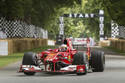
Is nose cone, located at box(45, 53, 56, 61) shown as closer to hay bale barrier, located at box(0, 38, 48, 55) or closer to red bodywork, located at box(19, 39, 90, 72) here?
red bodywork, located at box(19, 39, 90, 72)

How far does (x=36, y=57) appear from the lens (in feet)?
66.9

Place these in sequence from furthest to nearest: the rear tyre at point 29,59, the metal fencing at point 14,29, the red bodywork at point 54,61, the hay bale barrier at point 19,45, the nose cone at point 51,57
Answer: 1. the metal fencing at point 14,29
2. the hay bale barrier at point 19,45
3. the rear tyre at point 29,59
4. the nose cone at point 51,57
5. the red bodywork at point 54,61

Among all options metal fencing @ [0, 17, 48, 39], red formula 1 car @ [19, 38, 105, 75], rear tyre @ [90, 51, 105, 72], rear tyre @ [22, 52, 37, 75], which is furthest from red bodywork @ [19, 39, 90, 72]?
metal fencing @ [0, 17, 48, 39]

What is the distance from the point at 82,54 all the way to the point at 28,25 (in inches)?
1719

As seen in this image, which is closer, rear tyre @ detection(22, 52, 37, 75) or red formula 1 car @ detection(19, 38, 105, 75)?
red formula 1 car @ detection(19, 38, 105, 75)

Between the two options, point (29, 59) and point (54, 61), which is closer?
point (54, 61)

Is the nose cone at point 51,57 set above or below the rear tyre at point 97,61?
above

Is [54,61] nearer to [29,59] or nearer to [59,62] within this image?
[59,62]

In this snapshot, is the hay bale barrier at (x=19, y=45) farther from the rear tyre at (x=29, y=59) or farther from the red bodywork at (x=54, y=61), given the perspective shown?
the rear tyre at (x=29, y=59)

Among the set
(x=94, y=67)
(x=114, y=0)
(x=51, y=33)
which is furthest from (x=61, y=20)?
(x=94, y=67)

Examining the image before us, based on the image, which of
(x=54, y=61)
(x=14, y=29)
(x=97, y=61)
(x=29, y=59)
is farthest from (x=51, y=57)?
(x=14, y=29)

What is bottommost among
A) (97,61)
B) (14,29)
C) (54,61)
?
(97,61)

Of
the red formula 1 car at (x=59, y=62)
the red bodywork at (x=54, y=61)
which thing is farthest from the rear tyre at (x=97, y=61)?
the red bodywork at (x=54, y=61)

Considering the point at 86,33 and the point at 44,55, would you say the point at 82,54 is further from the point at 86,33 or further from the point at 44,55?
the point at 86,33
